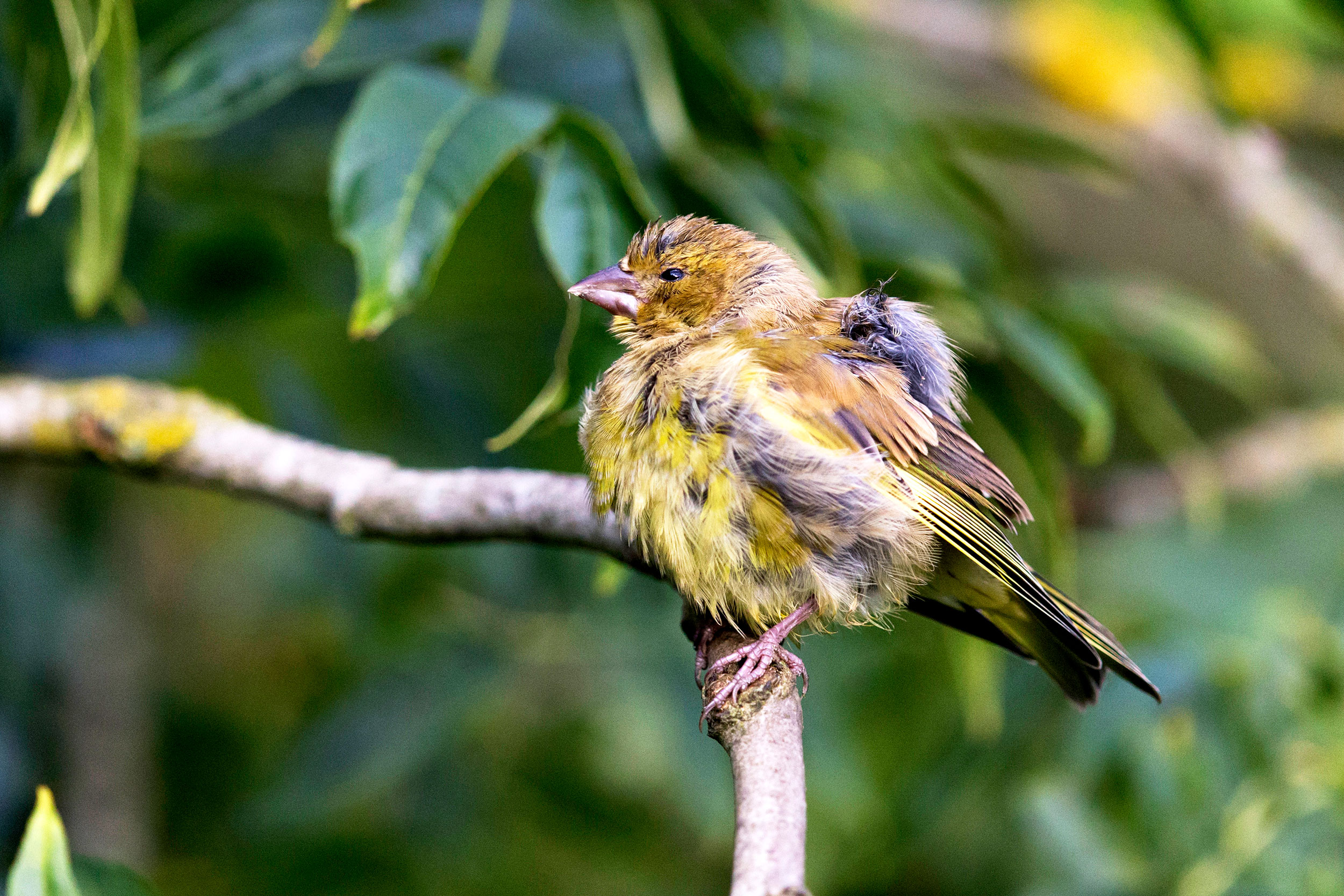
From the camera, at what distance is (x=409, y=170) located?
2.06 meters

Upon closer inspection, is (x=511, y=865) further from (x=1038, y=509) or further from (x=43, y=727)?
(x=1038, y=509)

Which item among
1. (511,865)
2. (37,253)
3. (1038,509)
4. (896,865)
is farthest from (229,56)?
(896,865)

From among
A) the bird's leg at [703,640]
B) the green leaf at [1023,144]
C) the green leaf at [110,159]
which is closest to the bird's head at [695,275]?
the bird's leg at [703,640]

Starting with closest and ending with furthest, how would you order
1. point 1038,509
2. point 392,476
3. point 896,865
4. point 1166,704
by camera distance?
point 392,476 < point 1038,509 < point 1166,704 < point 896,865

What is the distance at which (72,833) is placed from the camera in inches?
133

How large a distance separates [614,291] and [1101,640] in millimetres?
1099

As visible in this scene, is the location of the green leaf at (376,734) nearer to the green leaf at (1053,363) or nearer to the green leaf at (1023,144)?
the green leaf at (1053,363)

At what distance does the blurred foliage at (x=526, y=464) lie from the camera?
2.40 m

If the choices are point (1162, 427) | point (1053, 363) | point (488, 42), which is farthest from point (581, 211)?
point (1162, 427)

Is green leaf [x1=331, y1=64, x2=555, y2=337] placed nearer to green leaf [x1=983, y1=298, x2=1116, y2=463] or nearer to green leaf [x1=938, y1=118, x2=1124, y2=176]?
green leaf [x1=983, y1=298, x2=1116, y2=463]

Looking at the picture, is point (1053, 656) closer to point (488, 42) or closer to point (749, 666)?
point (749, 666)

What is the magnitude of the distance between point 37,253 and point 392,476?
149 centimetres

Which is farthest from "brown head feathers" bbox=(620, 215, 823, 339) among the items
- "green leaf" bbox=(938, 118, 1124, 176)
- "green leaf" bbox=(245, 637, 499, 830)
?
"green leaf" bbox=(245, 637, 499, 830)

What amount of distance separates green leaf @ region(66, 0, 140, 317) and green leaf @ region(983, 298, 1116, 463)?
1715 millimetres
